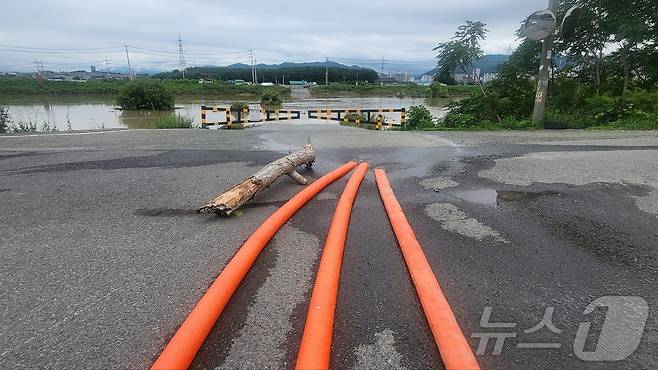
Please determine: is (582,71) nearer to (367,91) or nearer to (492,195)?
(492,195)

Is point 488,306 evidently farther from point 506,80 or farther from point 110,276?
point 506,80

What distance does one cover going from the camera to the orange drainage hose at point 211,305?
1817 mm

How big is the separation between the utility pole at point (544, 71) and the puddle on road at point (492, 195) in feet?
26.8

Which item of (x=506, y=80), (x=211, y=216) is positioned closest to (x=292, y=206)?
(x=211, y=216)

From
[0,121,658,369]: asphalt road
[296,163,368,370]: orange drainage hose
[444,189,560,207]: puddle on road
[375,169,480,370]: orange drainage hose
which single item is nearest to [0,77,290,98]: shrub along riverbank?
[0,121,658,369]: asphalt road

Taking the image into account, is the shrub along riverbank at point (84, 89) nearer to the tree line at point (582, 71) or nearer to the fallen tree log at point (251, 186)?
the tree line at point (582, 71)

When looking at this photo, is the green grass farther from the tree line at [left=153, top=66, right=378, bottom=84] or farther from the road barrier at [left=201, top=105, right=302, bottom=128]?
the road barrier at [left=201, top=105, right=302, bottom=128]

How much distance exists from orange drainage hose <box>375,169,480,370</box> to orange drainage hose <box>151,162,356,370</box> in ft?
4.02

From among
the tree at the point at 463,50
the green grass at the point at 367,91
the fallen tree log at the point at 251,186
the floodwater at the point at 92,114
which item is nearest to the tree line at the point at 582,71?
the tree at the point at 463,50

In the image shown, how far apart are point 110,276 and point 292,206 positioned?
188 centimetres

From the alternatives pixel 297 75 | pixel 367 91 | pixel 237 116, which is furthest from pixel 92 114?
pixel 297 75

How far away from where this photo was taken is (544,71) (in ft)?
36.7

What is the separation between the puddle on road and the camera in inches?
177

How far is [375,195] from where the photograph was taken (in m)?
4.77
